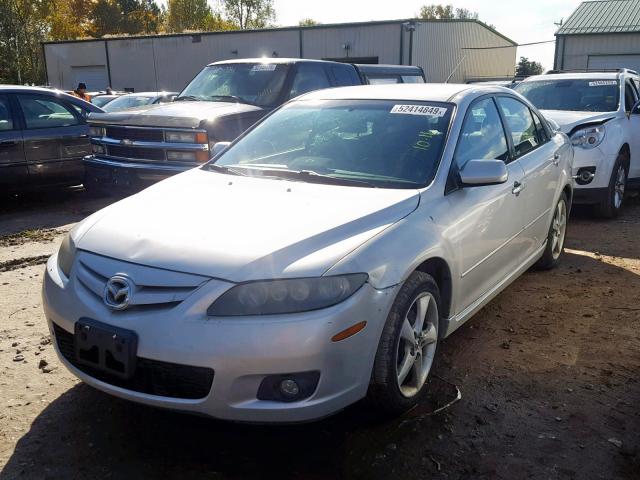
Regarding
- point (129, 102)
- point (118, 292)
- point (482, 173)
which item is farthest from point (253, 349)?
point (129, 102)

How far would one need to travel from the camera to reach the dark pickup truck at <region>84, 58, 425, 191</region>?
7.13 meters

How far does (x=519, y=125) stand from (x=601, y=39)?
85.7 feet

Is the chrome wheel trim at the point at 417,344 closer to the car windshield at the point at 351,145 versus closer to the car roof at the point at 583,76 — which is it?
the car windshield at the point at 351,145

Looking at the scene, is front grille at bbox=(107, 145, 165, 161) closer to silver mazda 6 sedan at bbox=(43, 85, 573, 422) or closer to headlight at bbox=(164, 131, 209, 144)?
headlight at bbox=(164, 131, 209, 144)

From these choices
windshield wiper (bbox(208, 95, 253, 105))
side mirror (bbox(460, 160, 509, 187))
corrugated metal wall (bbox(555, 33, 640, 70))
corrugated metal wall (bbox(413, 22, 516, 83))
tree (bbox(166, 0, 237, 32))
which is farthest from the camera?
tree (bbox(166, 0, 237, 32))

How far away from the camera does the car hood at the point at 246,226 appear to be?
2648mm

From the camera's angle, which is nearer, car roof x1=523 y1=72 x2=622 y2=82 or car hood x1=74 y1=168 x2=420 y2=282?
car hood x1=74 y1=168 x2=420 y2=282

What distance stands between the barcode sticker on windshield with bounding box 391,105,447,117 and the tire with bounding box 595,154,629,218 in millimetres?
4527

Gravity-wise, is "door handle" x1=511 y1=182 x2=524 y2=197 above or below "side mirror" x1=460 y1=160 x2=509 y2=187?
below

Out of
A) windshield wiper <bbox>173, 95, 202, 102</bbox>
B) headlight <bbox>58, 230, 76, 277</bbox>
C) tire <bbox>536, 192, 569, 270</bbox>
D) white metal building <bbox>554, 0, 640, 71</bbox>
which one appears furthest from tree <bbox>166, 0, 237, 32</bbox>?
headlight <bbox>58, 230, 76, 277</bbox>

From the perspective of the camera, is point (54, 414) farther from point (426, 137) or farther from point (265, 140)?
point (426, 137)

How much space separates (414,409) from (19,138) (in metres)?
6.78

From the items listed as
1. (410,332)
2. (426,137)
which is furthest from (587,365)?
(426,137)

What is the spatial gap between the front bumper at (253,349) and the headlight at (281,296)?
0.10 feet
